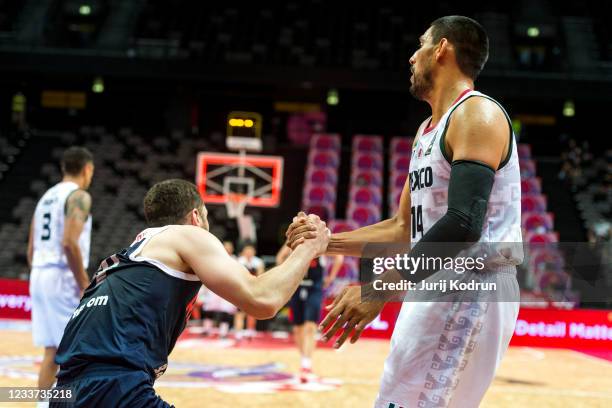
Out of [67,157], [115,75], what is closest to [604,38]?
[115,75]

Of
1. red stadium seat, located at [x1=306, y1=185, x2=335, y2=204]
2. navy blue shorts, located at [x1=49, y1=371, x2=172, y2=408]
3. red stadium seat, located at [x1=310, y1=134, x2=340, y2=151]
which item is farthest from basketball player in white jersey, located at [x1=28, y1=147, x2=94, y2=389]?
red stadium seat, located at [x1=310, y1=134, x2=340, y2=151]

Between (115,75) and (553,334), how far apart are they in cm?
1213

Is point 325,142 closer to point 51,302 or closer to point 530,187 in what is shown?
point 530,187

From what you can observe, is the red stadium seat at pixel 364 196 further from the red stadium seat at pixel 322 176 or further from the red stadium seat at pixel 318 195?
the red stadium seat at pixel 322 176

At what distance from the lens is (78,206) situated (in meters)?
5.32

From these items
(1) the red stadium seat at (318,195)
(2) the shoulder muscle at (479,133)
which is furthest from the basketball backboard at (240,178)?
(2) the shoulder muscle at (479,133)

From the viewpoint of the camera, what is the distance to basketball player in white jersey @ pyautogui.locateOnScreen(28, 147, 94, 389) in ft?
17.3

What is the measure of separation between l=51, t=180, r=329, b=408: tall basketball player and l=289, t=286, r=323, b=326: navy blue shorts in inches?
216

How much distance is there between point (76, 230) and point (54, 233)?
10.3 inches

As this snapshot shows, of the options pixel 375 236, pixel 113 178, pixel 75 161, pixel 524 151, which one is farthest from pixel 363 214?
pixel 375 236

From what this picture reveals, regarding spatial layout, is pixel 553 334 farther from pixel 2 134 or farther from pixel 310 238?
pixel 2 134

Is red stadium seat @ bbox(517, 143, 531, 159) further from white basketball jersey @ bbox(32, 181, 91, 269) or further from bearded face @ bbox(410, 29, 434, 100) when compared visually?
bearded face @ bbox(410, 29, 434, 100)

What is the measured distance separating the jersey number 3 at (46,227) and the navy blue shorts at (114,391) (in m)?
3.17

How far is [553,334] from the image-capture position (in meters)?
11.1
